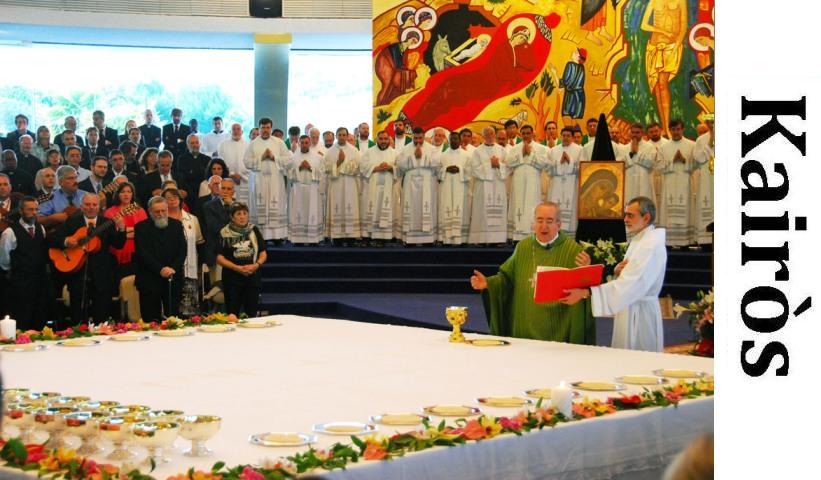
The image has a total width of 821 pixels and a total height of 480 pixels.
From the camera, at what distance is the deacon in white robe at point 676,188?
53.9 ft

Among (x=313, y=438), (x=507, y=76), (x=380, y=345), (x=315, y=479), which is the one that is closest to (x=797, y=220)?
(x=315, y=479)

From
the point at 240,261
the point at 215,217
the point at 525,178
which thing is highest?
the point at 525,178

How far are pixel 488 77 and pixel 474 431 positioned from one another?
16.9 meters

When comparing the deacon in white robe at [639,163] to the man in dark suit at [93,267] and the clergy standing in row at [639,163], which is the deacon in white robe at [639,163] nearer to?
the clergy standing in row at [639,163]

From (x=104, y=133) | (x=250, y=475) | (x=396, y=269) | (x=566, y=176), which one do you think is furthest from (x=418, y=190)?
(x=250, y=475)

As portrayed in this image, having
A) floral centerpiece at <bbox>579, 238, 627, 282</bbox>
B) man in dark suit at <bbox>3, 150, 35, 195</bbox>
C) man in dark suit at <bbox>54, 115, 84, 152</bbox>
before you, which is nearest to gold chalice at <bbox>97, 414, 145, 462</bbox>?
floral centerpiece at <bbox>579, 238, 627, 282</bbox>

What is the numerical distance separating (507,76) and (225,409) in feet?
54.4

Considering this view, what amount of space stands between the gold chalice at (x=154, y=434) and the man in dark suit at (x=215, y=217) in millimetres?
8498

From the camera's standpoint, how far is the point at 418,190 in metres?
16.4

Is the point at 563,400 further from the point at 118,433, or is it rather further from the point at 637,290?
the point at 637,290

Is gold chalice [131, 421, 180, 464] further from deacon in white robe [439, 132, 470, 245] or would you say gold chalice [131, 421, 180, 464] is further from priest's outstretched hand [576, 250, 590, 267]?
deacon in white robe [439, 132, 470, 245]

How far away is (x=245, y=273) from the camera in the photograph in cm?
1127

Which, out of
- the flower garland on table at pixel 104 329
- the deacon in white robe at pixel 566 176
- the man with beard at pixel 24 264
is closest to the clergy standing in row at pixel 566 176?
the deacon in white robe at pixel 566 176

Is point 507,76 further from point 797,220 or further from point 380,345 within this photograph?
point 797,220
